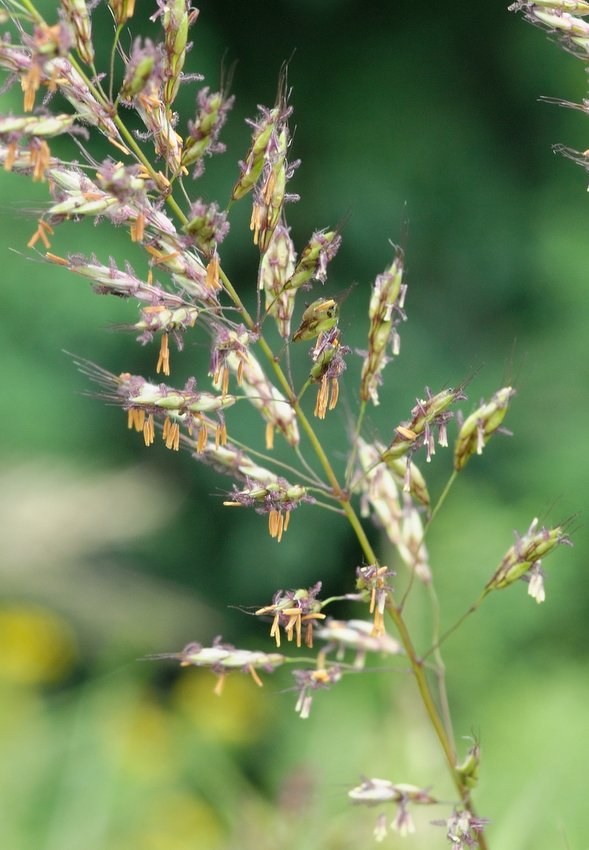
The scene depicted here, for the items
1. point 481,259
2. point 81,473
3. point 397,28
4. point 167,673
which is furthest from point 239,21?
point 167,673

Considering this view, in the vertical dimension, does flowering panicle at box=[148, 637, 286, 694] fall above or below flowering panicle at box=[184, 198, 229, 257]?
below

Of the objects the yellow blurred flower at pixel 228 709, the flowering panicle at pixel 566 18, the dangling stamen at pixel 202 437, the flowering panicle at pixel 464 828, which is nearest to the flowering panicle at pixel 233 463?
the dangling stamen at pixel 202 437

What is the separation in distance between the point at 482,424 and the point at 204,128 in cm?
40

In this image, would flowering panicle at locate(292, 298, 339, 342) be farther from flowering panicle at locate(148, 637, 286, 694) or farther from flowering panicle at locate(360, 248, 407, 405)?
flowering panicle at locate(148, 637, 286, 694)

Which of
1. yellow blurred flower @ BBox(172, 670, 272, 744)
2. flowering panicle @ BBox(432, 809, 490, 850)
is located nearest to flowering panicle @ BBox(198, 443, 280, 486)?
flowering panicle @ BBox(432, 809, 490, 850)

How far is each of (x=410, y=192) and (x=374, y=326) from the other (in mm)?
4501

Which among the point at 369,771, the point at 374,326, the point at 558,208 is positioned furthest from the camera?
the point at 558,208

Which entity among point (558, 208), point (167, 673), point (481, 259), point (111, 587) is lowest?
point (167, 673)

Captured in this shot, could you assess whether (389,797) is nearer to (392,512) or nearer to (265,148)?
(392,512)

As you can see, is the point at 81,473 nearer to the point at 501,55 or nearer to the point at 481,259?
the point at 481,259

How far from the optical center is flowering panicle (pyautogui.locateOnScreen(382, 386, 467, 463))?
0.89 m

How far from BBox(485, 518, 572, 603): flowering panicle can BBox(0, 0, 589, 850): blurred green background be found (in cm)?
149

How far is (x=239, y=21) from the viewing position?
5188mm

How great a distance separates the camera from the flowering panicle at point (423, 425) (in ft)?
2.93
